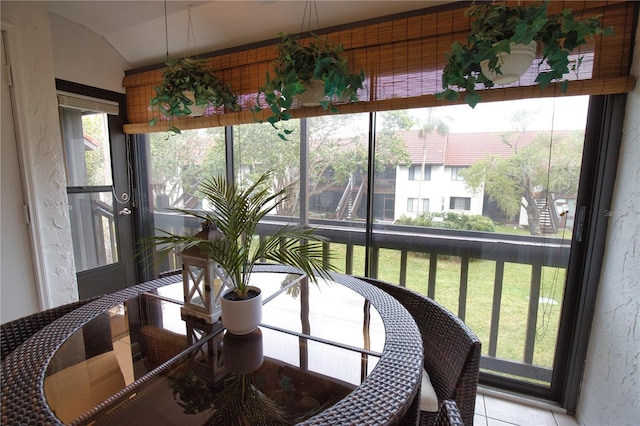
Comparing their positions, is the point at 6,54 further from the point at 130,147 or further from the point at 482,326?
the point at 482,326

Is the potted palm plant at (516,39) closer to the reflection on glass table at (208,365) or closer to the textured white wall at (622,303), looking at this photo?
the textured white wall at (622,303)

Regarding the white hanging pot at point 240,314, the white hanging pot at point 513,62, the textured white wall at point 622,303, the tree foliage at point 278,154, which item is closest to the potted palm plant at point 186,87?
the tree foliage at point 278,154

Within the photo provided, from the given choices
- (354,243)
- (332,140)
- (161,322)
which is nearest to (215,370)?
(161,322)

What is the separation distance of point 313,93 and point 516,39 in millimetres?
870

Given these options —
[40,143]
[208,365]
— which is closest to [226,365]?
[208,365]

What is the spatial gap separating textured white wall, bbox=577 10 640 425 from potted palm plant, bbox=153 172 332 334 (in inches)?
52.6

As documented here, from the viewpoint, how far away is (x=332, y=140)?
2.08 meters

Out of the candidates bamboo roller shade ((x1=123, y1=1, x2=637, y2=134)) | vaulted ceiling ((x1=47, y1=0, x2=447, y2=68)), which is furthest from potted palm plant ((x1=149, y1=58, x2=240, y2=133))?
vaulted ceiling ((x1=47, y1=0, x2=447, y2=68))

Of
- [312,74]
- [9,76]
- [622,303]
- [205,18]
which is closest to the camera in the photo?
[622,303]

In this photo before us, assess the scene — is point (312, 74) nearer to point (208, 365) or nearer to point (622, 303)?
point (208, 365)

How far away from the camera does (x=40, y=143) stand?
1.90 m

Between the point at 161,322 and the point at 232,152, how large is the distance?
1.52 metres

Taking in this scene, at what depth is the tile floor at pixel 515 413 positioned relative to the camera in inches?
64.8

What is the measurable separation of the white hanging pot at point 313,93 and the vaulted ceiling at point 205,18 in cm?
58
